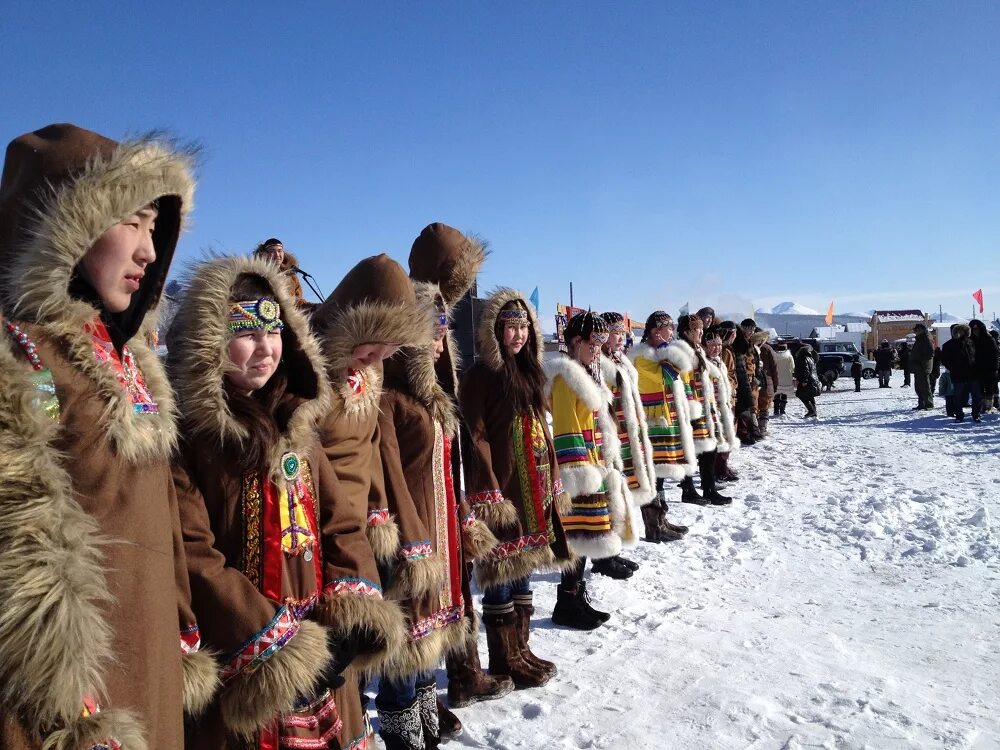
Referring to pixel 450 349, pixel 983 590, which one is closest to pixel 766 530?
pixel 983 590

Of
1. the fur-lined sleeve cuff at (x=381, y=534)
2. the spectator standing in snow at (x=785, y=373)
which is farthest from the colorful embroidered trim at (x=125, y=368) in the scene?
the spectator standing in snow at (x=785, y=373)

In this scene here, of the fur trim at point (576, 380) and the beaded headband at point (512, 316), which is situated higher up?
the beaded headband at point (512, 316)

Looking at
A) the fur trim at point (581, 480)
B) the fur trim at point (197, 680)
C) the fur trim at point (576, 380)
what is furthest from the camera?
the fur trim at point (576, 380)

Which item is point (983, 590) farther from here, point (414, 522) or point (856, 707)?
point (414, 522)

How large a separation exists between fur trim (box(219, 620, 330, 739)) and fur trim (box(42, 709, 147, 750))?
0.42m

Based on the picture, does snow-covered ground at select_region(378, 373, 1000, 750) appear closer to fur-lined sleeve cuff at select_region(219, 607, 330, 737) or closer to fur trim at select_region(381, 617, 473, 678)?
fur trim at select_region(381, 617, 473, 678)

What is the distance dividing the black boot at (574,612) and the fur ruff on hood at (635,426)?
1.28m

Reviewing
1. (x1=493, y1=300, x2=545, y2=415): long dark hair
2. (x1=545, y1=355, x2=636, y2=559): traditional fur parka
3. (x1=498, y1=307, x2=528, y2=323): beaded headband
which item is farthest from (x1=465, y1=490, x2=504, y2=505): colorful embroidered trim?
(x1=498, y1=307, x2=528, y2=323): beaded headband

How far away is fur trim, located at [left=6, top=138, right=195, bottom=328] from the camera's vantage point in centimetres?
132

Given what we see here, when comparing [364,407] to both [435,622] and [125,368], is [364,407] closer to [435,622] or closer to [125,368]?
[435,622]

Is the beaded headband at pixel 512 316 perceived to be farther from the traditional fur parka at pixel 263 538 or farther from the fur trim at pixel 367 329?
the traditional fur parka at pixel 263 538

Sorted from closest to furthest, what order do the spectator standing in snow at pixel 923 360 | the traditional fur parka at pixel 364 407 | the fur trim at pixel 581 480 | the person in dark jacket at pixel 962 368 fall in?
1. the traditional fur parka at pixel 364 407
2. the fur trim at pixel 581 480
3. the person in dark jacket at pixel 962 368
4. the spectator standing in snow at pixel 923 360

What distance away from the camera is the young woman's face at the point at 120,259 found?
56.6 inches

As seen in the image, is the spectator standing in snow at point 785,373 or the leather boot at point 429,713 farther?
the spectator standing in snow at point 785,373
